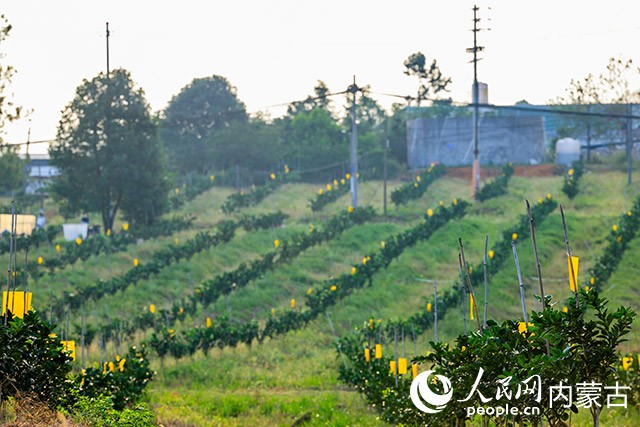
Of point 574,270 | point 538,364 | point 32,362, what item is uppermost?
point 574,270

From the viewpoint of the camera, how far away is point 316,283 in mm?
26672

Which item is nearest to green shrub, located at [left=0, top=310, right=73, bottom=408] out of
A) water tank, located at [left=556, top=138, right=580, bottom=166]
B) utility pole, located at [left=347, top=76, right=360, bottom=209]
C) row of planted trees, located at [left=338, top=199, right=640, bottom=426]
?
row of planted trees, located at [left=338, top=199, right=640, bottom=426]

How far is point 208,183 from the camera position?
4331 centimetres

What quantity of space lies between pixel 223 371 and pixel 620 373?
→ 8062 mm

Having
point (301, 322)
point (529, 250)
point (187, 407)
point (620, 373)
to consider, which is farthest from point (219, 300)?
point (620, 373)

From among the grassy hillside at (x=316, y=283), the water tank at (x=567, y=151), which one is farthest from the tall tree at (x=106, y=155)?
the water tank at (x=567, y=151)

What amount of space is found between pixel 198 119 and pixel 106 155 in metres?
19.3

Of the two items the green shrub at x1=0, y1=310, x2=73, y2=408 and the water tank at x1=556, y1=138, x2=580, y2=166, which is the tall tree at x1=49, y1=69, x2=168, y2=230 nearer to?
the water tank at x1=556, y1=138, x2=580, y2=166

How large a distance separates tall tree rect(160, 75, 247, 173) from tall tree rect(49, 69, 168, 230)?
13.1 metres

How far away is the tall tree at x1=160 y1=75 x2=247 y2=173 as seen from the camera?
4922 cm

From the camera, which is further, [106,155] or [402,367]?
[106,155]

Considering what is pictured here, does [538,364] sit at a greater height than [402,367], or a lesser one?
greater

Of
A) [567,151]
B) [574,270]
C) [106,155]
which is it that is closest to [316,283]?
[106,155]

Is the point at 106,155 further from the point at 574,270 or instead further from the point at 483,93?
the point at 574,270
